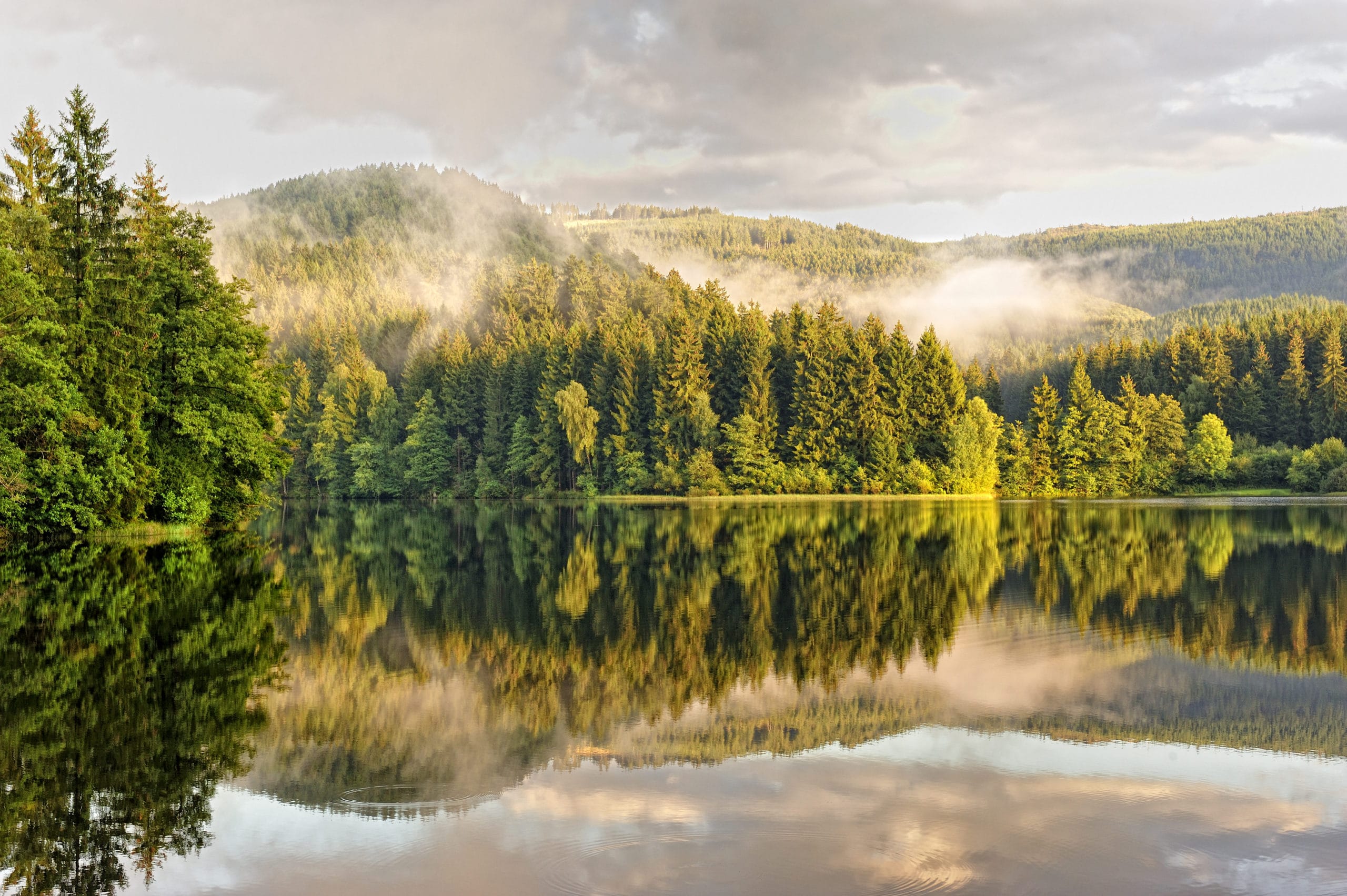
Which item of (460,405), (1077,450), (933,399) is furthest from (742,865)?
(460,405)

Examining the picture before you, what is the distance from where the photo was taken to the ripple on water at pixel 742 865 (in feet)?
27.2

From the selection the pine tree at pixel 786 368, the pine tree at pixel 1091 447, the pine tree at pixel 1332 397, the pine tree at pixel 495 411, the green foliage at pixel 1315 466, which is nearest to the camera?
the green foliage at pixel 1315 466

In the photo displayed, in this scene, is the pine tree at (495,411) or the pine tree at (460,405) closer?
the pine tree at (495,411)

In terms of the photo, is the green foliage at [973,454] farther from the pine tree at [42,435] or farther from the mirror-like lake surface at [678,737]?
the pine tree at [42,435]

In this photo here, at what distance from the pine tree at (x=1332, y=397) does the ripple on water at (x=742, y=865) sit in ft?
389

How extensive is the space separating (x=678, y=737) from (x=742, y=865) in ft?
12.7

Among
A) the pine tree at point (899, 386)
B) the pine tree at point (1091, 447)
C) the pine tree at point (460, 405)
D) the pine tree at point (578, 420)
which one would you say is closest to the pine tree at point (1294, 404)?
the pine tree at point (1091, 447)

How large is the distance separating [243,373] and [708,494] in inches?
2336

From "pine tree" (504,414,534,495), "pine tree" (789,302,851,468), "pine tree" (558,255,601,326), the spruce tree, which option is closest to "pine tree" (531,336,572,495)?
"pine tree" (504,414,534,495)

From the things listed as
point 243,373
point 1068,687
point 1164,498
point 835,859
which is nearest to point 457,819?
point 835,859

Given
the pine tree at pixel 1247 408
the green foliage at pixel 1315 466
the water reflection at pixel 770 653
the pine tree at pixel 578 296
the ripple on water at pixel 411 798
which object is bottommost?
the green foliage at pixel 1315 466

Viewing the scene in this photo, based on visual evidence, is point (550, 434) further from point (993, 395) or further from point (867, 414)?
point (993, 395)

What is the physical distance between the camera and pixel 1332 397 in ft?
363

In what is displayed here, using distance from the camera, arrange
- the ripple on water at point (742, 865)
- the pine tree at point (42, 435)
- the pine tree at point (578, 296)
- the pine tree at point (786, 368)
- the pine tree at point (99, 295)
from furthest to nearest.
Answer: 1. the pine tree at point (578, 296)
2. the pine tree at point (786, 368)
3. the pine tree at point (99, 295)
4. the pine tree at point (42, 435)
5. the ripple on water at point (742, 865)
